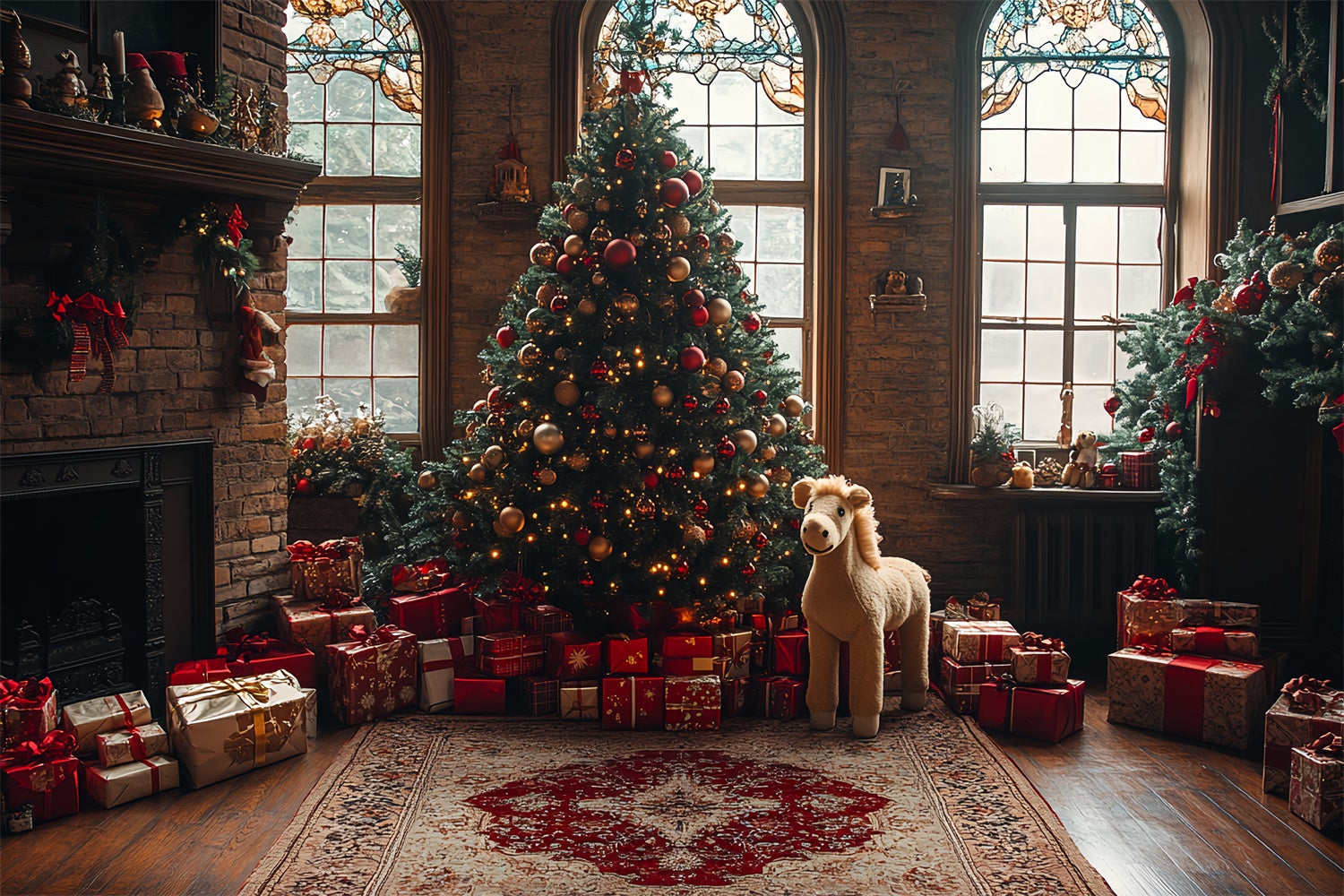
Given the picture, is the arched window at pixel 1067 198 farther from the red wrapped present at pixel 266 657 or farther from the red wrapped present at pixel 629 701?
the red wrapped present at pixel 266 657

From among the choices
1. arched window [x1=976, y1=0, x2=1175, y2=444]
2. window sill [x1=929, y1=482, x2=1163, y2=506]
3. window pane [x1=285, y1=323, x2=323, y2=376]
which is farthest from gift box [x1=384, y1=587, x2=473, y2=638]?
arched window [x1=976, y1=0, x2=1175, y2=444]

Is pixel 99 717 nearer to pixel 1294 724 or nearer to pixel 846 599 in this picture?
pixel 846 599

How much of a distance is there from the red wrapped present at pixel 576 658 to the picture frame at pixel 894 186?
129 inches

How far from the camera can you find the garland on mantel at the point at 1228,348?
188 inches

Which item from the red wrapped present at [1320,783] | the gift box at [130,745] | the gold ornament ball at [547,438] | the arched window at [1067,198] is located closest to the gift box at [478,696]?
the gold ornament ball at [547,438]

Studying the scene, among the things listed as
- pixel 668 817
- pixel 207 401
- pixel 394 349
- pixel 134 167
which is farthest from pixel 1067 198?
pixel 134 167

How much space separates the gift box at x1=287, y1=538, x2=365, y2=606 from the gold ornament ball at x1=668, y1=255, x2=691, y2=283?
7.12 ft

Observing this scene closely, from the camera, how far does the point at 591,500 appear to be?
4785 mm

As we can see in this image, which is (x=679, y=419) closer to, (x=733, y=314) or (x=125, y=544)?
(x=733, y=314)

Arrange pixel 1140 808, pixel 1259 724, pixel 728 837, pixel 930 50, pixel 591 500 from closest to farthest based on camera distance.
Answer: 1. pixel 728 837
2. pixel 1140 808
3. pixel 1259 724
4. pixel 591 500
5. pixel 930 50

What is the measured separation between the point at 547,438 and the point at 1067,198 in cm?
391

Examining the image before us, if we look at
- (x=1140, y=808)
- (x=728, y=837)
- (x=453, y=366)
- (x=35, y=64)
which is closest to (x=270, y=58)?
(x=35, y=64)

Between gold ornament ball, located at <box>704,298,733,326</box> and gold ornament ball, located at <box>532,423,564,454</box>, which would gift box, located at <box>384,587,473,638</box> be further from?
gold ornament ball, located at <box>704,298,733,326</box>

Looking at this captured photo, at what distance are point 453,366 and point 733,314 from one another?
84.4 inches
